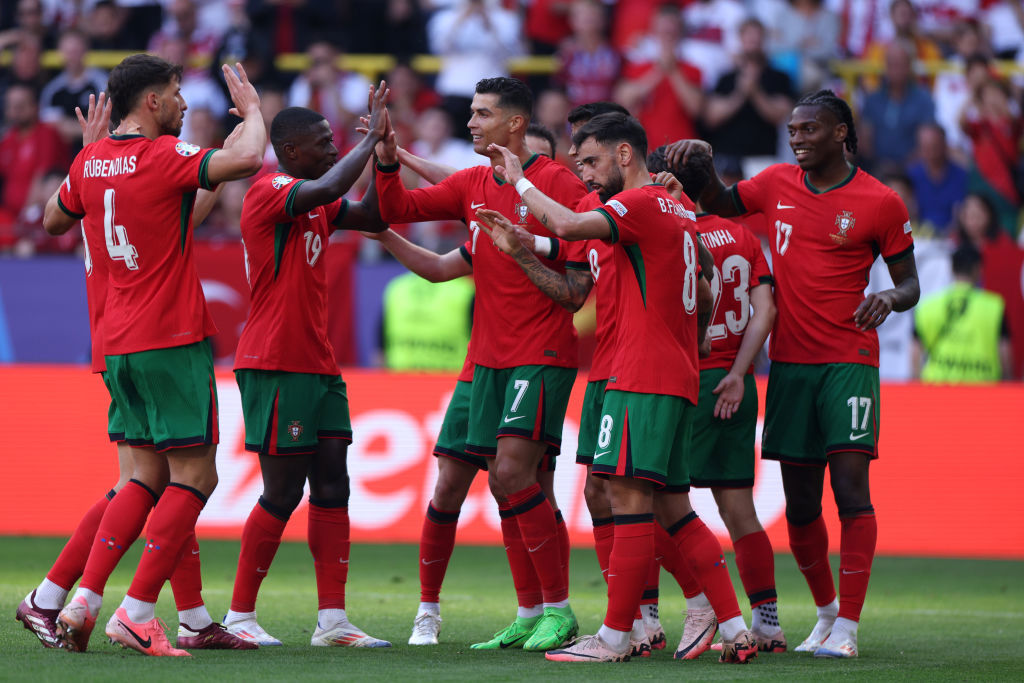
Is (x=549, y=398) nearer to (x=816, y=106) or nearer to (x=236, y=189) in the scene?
(x=816, y=106)

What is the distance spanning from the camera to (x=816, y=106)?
24.1 feet

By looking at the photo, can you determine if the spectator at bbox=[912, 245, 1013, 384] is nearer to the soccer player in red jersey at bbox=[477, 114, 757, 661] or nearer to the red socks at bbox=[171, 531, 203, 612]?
the soccer player in red jersey at bbox=[477, 114, 757, 661]

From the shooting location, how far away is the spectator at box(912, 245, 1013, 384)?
1187cm

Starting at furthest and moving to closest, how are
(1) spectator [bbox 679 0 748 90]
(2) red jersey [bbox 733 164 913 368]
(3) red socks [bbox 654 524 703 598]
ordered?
(1) spectator [bbox 679 0 748 90] → (2) red jersey [bbox 733 164 913 368] → (3) red socks [bbox 654 524 703 598]

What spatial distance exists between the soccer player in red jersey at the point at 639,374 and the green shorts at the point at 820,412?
1015 mm

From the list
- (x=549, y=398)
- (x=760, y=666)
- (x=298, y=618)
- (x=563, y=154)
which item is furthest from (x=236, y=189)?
(x=760, y=666)

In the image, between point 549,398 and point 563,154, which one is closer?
point 549,398

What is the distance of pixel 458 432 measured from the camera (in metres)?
A: 7.20

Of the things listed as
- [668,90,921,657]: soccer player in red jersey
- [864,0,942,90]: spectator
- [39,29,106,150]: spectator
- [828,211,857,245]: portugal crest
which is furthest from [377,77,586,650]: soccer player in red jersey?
[864,0,942,90]: spectator

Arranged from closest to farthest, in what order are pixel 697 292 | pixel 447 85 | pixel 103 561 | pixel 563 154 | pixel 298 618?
pixel 103 561, pixel 697 292, pixel 298 618, pixel 563 154, pixel 447 85

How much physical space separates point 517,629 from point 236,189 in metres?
7.51

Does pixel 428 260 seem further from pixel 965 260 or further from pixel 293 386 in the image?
pixel 965 260

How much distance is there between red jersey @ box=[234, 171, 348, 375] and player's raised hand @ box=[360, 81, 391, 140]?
44 centimetres

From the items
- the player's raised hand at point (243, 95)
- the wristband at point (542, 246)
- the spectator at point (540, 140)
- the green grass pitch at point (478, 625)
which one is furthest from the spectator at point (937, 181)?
the player's raised hand at point (243, 95)
